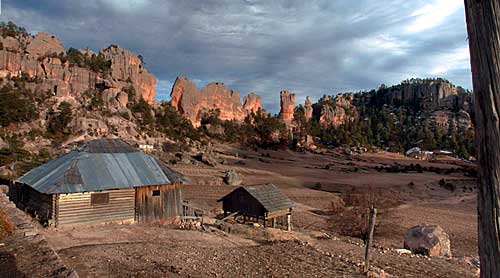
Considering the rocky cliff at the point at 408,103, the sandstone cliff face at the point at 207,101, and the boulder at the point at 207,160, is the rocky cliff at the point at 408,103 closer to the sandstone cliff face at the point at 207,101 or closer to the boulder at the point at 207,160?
the sandstone cliff face at the point at 207,101

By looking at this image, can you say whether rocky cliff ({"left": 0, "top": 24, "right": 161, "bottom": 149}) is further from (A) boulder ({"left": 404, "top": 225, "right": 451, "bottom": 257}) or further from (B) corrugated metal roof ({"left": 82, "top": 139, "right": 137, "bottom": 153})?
(A) boulder ({"left": 404, "top": 225, "right": 451, "bottom": 257})

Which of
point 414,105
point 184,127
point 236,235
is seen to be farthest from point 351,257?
point 414,105

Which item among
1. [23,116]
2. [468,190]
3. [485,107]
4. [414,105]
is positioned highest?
[414,105]

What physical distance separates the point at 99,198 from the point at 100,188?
56 cm

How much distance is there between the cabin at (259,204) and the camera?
890 inches

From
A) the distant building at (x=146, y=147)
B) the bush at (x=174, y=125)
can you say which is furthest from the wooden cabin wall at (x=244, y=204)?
the bush at (x=174, y=125)

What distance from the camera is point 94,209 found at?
1750 centimetres

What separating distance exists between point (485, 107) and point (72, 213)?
18331 mm

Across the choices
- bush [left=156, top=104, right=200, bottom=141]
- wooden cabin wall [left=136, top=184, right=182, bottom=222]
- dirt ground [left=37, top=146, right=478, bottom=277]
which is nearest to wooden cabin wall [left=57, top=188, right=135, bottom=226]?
wooden cabin wall [left=136, top=184, right=182, bottom=222]

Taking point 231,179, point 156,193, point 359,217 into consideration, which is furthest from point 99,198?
point 231,179

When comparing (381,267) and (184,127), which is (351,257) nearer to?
(381,267)

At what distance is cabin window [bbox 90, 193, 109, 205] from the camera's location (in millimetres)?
17516

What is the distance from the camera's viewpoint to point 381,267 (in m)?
13.3

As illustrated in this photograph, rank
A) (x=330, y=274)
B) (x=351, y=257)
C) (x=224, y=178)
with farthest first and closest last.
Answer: (x=224, y=178)
(x=351, y=257)
(x=330, y=274)
